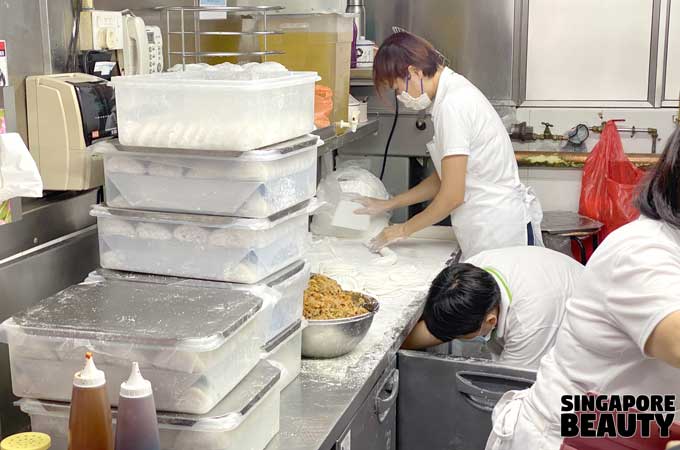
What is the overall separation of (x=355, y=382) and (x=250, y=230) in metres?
0.53

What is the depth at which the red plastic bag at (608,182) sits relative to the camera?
4.23 metres

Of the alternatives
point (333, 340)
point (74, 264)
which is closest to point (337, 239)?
point (333, 340)

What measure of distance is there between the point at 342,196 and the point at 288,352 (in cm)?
151

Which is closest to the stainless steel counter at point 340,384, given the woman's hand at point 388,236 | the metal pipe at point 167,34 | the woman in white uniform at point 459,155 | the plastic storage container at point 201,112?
the woman's hand at point 388,236

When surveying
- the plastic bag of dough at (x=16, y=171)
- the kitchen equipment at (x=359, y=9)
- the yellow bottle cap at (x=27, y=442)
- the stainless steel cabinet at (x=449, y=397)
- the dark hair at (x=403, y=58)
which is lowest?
the stainless steel cabinet at (x=449, y=397)

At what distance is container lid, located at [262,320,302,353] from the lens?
1810mm

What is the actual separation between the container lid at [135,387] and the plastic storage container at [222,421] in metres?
0.16

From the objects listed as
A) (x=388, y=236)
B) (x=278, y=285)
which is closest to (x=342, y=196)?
(x=388, y=236)

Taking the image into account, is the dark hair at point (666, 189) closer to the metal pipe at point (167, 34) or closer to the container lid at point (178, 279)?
the container lid at point (178, 279)

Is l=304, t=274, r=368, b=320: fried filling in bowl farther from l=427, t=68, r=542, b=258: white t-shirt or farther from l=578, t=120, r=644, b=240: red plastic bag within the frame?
l=578, t=120, r=644, b=240: red plastic bag

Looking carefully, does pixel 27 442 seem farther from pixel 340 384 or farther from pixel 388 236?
pixel 388 236

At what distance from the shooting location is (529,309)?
8.63 ft

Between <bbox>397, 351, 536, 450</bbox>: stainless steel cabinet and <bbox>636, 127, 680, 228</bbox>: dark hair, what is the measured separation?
0.89 m

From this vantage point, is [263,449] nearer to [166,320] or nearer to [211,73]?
[166,320]
